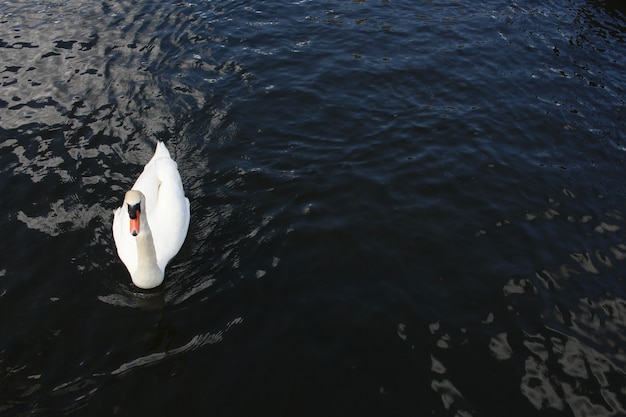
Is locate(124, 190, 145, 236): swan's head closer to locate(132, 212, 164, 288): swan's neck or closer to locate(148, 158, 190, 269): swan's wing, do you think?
locate(132, 212, 164, 288): swan's neck

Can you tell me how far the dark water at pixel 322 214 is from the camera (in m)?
8.01

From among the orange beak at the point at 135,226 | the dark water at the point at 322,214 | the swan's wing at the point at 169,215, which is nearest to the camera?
the dark water at the point at 322,214

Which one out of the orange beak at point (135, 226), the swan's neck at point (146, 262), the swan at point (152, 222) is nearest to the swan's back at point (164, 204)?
the swan at point (152, 222)

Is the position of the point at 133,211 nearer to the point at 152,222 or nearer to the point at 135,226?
the point at 135,226

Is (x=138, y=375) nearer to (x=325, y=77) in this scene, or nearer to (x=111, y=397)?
(x=111, y=397)

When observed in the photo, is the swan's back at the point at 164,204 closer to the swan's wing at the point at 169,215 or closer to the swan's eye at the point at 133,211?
the swan's wing at the point at 169,215

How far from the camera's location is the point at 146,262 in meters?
8.98

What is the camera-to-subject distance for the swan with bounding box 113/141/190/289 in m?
8.83

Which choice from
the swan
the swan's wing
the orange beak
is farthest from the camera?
the swan's wing

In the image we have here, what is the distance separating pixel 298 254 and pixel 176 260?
2384mm

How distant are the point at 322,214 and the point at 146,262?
3.77m

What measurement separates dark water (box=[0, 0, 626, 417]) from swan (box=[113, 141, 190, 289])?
42 cm

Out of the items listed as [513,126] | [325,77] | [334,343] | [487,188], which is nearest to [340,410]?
[334,343]

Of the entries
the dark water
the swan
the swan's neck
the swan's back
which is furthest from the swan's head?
the dark water
